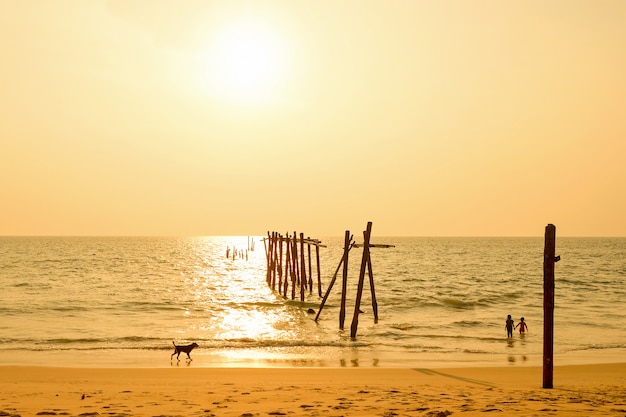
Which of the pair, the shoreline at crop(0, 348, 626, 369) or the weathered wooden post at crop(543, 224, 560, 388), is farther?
the shoreline at crop(0, 348, 626, 369)

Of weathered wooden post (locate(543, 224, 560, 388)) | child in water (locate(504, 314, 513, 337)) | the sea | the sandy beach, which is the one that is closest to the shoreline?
the sea

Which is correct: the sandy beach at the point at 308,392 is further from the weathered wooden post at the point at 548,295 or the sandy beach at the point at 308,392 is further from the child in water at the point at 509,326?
the child in water at the point at 509,326

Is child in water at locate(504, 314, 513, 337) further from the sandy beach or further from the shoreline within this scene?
the sandy beach

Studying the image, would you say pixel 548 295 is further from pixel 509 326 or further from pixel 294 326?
pixel 294 326

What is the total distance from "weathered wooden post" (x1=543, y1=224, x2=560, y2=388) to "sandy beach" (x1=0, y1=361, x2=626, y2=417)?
50 centimetres

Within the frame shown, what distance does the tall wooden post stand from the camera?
13375 millimetres


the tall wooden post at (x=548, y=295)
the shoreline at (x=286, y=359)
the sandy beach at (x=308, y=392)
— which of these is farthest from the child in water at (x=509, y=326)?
the tall wooden post at (x=548, y=295)

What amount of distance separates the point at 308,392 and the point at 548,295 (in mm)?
5307

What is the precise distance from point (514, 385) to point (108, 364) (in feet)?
37.4

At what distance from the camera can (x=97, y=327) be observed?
29.8 meters

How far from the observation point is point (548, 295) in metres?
13.6

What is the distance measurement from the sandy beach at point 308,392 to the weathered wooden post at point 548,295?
0.50m

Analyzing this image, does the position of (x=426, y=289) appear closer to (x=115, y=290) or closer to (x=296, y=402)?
(x=115, y=290)

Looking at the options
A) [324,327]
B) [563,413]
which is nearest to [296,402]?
[563,413]
